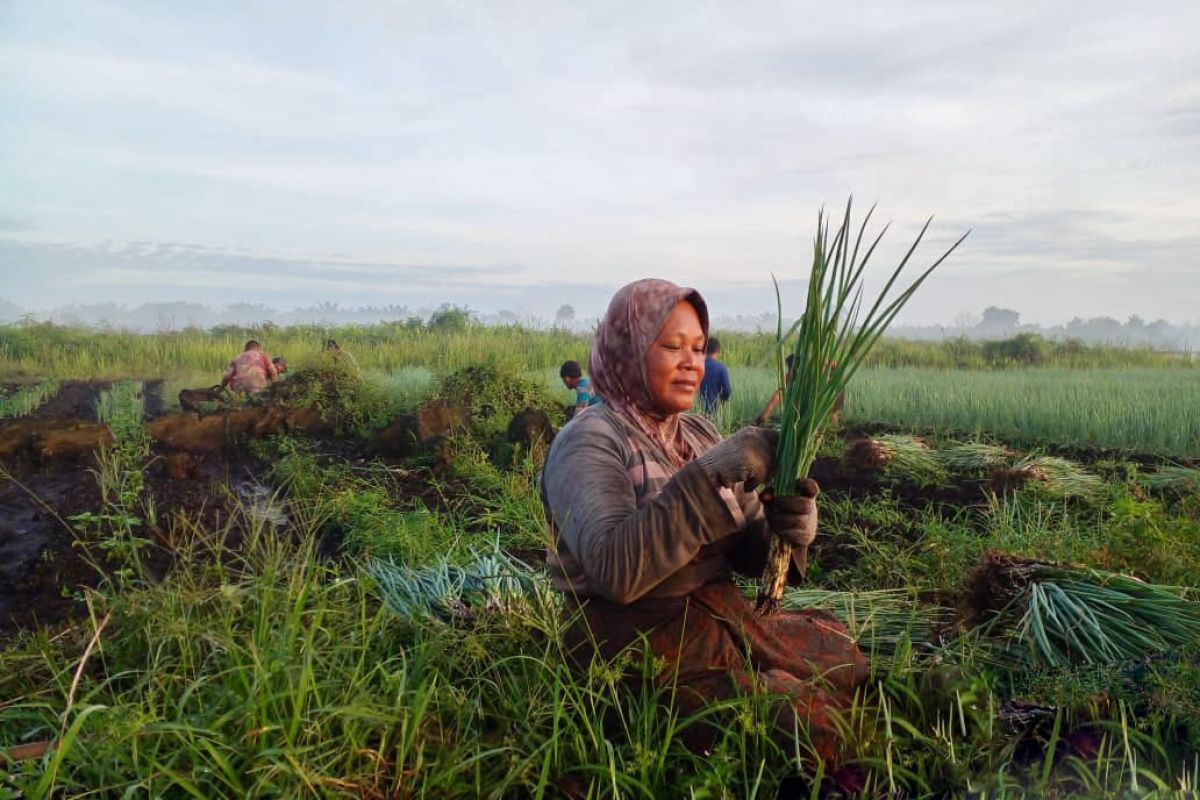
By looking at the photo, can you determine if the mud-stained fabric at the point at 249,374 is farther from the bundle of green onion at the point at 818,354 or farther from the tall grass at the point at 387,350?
the bundle of green onion at the point at 818,354

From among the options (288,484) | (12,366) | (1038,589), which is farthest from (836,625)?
(12,366)

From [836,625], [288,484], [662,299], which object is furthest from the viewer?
[288,484]

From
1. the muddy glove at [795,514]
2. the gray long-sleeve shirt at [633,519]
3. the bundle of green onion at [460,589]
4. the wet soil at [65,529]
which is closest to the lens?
the gray long-sleeve shirt at [633,519]

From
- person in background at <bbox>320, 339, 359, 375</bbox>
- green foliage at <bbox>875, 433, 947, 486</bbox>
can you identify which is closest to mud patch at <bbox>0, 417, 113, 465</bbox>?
person in background at <bbox>320, 339, 359, 375</bbox>

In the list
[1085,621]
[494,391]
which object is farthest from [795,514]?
[494,391]

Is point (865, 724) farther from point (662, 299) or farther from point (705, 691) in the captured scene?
point (662, 299)

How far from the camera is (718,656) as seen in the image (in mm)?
2184

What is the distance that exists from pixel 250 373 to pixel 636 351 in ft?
32.3

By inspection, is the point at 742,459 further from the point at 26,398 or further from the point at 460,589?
the point at 26,398

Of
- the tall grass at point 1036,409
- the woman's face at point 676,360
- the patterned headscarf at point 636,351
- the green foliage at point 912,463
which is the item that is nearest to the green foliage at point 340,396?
the tall grass at point 1036,409

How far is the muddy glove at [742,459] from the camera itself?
1955 millimetres

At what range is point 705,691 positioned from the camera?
215 cm

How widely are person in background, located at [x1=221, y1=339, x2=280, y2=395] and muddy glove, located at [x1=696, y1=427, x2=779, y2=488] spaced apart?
9640 millimetres

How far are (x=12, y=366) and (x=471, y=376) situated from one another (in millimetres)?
12705
